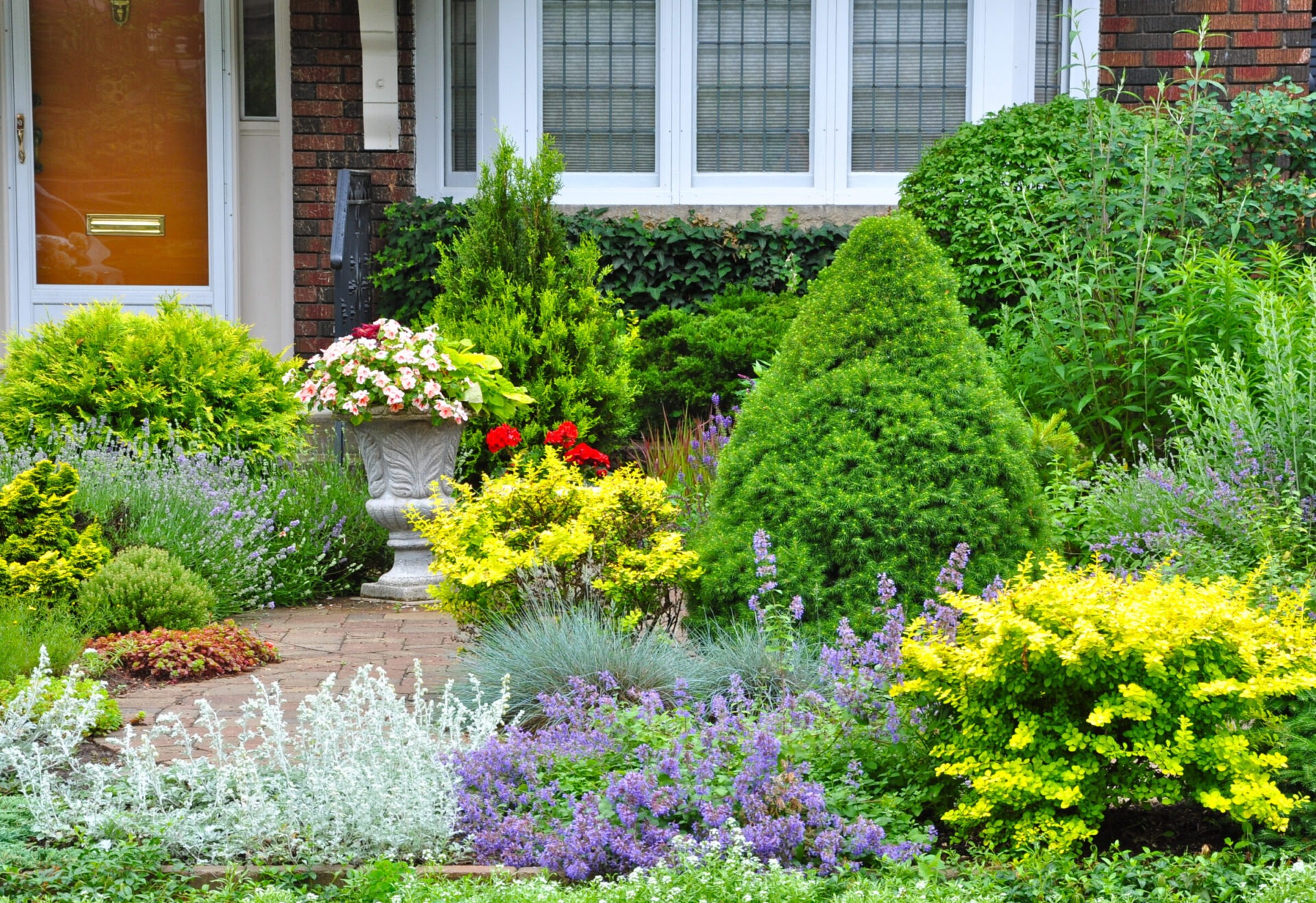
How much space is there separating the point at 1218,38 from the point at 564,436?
5.80m

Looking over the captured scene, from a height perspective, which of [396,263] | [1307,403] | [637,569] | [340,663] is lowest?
[340,663]

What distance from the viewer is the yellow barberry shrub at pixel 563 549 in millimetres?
4645

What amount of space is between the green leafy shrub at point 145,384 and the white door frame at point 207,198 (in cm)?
240

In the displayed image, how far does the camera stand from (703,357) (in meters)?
8.11

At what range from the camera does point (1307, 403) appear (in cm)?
518

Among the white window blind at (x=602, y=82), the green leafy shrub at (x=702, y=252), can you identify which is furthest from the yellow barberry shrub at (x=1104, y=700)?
the white window blind at (x=602, y=82)

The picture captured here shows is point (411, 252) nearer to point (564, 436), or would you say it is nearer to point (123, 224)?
point (123, 224)

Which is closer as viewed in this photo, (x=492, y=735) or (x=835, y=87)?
(x=492, y=735)

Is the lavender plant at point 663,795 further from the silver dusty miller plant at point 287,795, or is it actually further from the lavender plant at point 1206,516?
the lavender plant at point 1206,516

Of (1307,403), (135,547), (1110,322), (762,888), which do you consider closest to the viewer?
(762,888)

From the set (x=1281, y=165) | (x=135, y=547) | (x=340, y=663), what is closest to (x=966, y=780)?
(x=340, y=663)

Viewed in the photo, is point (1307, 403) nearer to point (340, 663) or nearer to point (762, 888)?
point (762, 888)

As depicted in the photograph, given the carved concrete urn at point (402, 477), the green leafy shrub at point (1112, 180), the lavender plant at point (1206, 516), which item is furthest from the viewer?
the green leafy shrub at point (1112, 180)

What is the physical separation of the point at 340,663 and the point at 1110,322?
161 inches
